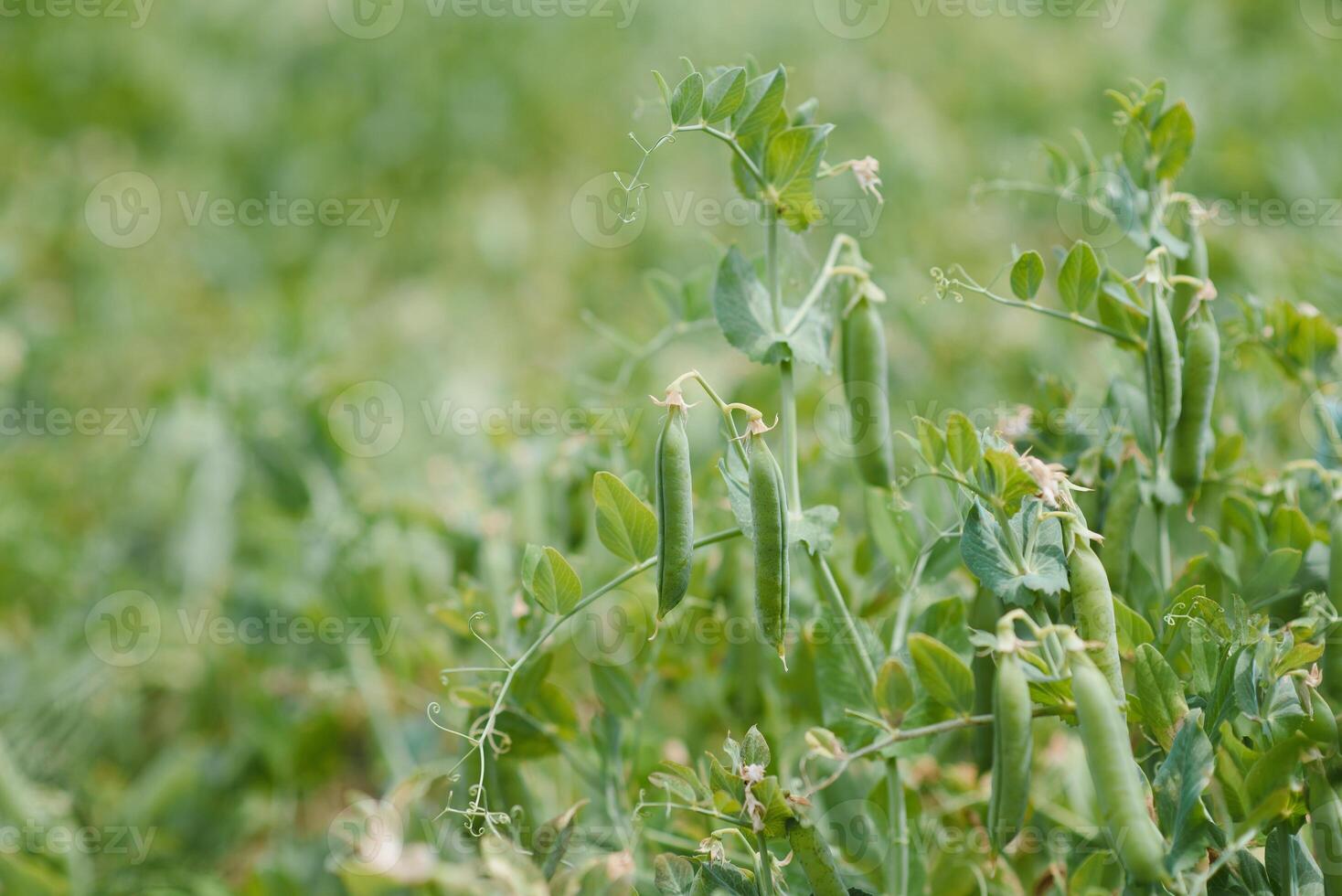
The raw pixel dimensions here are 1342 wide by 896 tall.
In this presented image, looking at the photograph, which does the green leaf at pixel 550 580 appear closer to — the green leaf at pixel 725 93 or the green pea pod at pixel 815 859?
the green pea pod at pixel 815 859

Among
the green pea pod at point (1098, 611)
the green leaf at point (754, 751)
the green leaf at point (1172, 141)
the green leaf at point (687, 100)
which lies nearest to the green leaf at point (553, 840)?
the green leaf at point (754, 751)

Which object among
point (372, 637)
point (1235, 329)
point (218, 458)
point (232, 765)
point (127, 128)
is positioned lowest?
point (232, 765)

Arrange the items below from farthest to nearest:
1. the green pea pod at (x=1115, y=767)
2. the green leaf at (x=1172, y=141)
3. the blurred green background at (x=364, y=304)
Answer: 1. the blurred green background at (x=364, y=304)
2. the green leaf at (x=1172, y=141)
3. the green pea pod at (x=1115, y=767)

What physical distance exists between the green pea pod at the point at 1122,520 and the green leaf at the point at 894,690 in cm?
19

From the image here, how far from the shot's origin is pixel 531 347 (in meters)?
2.14

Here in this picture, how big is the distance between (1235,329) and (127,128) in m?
2.59

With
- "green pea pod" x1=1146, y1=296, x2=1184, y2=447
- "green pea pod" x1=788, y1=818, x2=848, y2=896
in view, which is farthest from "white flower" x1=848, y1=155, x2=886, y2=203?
"green pea pod" x1=788, y1=818, x2=848, y2=896

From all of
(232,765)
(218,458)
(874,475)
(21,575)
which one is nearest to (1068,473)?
(874,475)

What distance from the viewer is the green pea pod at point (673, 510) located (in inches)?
27.5

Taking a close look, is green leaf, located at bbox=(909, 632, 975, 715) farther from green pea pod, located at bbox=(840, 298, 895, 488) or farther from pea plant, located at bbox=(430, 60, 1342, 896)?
green pea pod, located at bbox=(840, 298, 895, 488)

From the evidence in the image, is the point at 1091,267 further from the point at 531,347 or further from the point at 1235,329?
the point at 531,347

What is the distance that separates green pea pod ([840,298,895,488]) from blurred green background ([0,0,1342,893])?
111 millimetres

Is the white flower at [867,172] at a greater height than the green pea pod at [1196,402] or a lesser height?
greater

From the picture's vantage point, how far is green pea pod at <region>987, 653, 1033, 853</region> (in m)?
0.62
